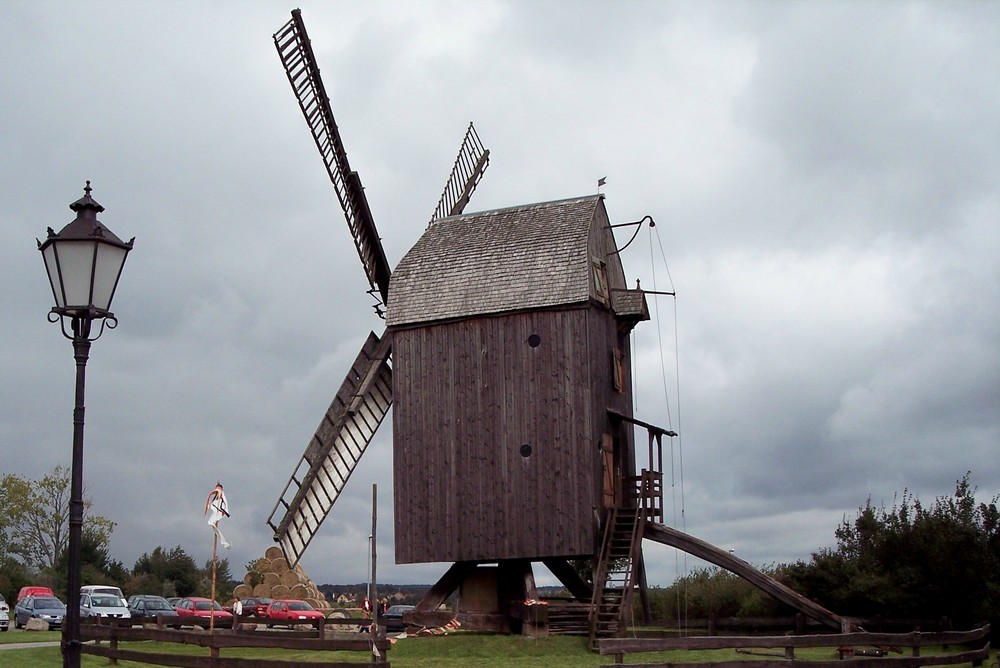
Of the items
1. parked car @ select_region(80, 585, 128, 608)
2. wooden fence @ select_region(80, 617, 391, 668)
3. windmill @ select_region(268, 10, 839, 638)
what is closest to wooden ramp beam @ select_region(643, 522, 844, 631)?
windmill @ select_region(268, 10, 839, 638)

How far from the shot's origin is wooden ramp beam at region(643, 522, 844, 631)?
23.8 m

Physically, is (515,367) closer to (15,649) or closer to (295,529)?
(295,529)

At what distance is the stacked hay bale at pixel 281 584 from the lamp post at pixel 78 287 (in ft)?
104

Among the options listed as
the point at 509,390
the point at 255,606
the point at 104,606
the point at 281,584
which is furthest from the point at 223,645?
the point at 281,584

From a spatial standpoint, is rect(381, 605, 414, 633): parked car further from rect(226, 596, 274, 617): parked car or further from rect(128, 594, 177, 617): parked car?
rect(128, 594, 177, 617): parked car

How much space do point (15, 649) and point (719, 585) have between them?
17299mm

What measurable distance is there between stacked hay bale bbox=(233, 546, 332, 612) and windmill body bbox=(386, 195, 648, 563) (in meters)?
15.7

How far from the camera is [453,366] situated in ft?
83.8

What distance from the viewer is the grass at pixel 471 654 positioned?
2039 centimetres

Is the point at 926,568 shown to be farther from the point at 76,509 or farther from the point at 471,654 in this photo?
the point at 76,509

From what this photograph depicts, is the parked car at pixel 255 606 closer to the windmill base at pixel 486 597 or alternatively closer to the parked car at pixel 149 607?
the parked car at pixel 149 607

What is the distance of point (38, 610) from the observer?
33.0 metres

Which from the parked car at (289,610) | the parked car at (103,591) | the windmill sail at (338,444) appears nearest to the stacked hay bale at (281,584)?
the parked car at (289,610)

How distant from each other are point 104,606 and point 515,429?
14.0m
